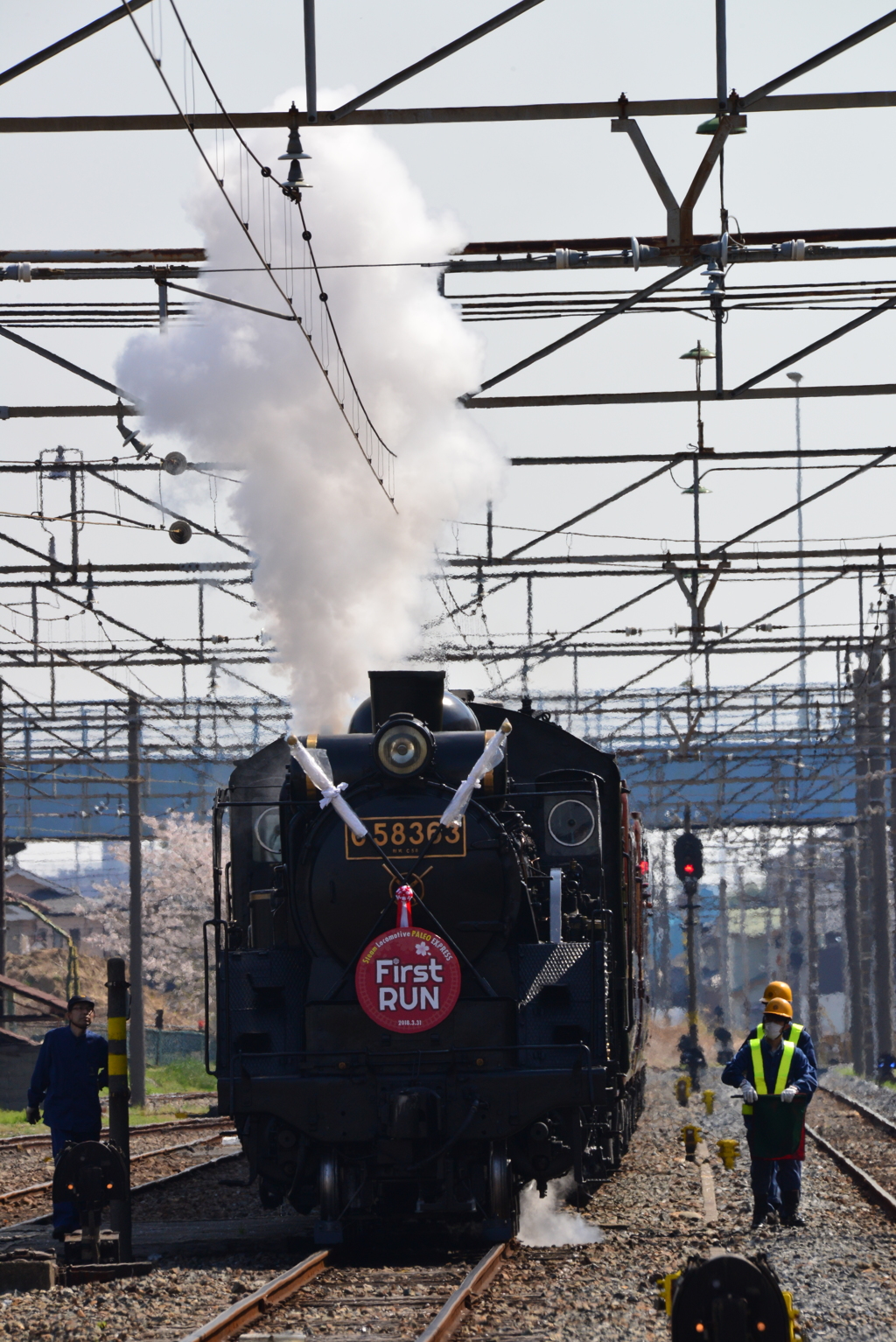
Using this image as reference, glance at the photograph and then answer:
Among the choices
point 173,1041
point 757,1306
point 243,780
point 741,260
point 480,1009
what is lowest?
point 173,1041

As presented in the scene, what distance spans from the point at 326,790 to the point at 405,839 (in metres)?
0.60

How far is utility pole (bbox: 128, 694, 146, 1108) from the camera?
2795 cm

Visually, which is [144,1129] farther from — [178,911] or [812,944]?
[178,911]

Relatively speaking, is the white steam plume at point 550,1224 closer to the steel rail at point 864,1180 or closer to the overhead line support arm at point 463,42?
the steel rail at point 864,1180

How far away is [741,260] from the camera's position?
12.0 metres

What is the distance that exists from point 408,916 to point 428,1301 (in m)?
2.53

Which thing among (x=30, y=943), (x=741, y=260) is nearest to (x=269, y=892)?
(x=741, y=260)

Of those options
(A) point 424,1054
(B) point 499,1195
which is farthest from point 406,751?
(B) point 499,1195

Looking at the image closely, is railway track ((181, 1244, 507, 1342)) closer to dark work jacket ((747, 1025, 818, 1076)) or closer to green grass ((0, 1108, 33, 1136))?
dark work jacket ((747, 1025, 818, 1076))

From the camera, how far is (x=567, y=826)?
1198 centimetres

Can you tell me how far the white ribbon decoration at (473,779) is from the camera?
35.3ft

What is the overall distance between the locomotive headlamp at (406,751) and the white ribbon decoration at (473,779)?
12.5 inches

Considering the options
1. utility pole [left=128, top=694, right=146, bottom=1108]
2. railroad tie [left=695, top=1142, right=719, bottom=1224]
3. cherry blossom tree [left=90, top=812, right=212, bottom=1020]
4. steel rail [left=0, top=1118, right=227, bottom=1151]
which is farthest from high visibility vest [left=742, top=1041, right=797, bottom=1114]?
cherry blossom tree [left=90, top=812, right=212, bottom=1020]

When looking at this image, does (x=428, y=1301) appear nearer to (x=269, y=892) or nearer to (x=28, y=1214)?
(x=269, y=892)
